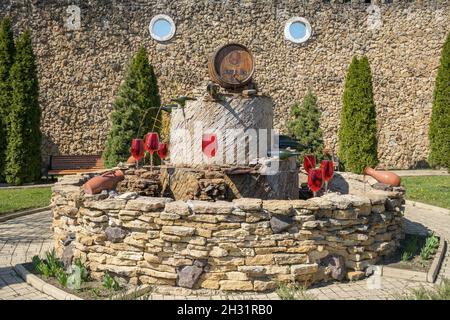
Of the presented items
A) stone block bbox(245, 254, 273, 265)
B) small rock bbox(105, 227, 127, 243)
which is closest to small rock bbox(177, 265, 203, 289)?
stone block bbox(245, 254, 273, 265)

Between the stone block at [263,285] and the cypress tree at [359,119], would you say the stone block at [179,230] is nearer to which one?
the stone block at [263,285]

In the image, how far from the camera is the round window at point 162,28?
49.7 ft

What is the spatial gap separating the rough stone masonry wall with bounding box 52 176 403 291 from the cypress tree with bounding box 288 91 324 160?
9.64 metres

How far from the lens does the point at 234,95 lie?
17.9 feet

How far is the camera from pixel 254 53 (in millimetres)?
16016

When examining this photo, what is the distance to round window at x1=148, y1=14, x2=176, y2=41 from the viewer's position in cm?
1516

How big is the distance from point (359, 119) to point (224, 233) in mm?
12250

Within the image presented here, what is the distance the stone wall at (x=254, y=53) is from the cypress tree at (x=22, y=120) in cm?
175

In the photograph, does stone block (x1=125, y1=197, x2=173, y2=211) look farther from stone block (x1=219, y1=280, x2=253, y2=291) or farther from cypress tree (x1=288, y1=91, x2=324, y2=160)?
cypress tree (x1=288, y1=91, x2=324, y2=160)

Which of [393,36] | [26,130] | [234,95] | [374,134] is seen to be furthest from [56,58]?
[393,36]

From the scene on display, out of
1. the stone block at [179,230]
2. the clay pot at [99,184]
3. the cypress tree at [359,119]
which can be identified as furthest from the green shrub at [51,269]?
the cypress tree at [359,119]

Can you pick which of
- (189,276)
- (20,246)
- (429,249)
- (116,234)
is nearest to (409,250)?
(429,249)
